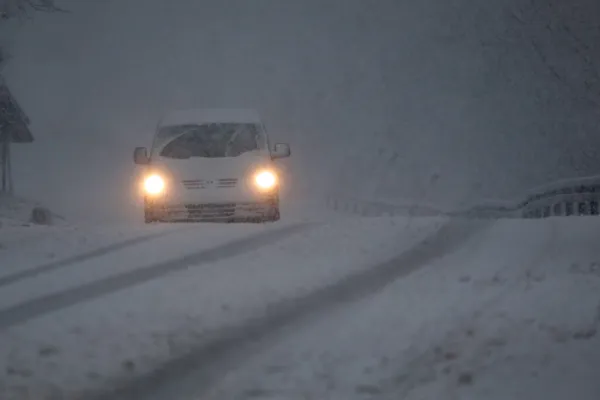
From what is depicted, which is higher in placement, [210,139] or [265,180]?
[210,139]

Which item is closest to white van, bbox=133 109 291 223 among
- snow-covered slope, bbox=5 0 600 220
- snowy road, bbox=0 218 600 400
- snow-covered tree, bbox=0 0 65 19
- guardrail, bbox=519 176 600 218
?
snowy road, bbox=0 218 600 400

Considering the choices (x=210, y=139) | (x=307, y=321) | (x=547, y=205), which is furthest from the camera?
(x=547, y=205)

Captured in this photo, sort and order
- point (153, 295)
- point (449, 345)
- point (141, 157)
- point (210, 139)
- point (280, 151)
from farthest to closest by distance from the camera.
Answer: point (210, 139)
point (280, 151)
point (141, 157)
point (153, 295)
point (449, 345)

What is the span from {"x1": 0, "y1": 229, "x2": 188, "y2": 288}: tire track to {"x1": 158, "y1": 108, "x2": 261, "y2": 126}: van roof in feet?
Answer: 11.2

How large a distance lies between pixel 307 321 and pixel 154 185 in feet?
21.2

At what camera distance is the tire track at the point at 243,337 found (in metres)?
4.35

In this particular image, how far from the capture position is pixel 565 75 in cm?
2716

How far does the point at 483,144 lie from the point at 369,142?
1210cm

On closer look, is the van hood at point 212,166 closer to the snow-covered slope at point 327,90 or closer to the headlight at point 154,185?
the headlight at point 154,185

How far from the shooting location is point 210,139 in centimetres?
1302

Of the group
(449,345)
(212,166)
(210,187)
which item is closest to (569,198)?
(212,166)

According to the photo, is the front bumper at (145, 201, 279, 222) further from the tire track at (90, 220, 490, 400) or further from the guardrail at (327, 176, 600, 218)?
the guardrail at (327, 176, 600, 218)

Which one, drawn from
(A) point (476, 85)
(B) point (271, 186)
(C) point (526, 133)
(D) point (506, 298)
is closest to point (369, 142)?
(A) point (476, 85)

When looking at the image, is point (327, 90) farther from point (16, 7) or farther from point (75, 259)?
point (75, 259)
